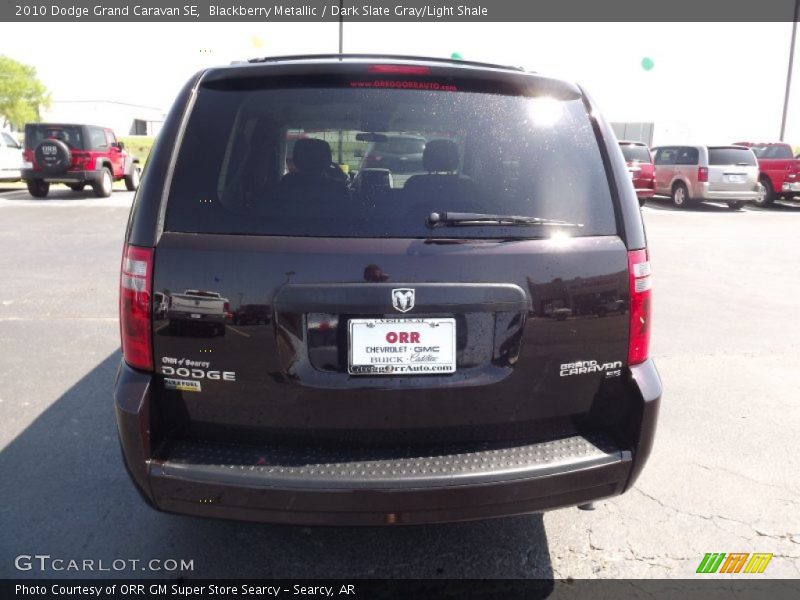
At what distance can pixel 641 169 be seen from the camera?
58.7 feet

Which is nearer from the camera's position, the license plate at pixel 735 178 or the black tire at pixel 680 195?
the license plate at pixel 735 178

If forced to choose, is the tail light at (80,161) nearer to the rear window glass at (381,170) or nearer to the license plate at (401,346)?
the rear window glass at (381,170)

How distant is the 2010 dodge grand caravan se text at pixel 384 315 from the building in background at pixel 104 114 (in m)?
114

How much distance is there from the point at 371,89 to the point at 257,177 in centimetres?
52

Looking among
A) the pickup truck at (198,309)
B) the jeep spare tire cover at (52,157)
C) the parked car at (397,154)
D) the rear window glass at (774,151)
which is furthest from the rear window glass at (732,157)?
the pickup truck at (198,309)

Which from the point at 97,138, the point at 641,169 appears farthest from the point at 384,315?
the point at 97,138

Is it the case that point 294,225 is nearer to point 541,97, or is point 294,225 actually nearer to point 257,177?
point 257,177

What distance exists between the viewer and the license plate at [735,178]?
17578 millimetres

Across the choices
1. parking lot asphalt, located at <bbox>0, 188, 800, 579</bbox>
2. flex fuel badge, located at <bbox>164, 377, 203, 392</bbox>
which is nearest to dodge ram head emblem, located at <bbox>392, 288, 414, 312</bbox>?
flex fuel badge, located at <bbox>164, 377, 203, 392</bbox>

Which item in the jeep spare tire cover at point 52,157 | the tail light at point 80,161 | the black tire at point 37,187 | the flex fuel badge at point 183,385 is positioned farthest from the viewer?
the black tire at point 37,187

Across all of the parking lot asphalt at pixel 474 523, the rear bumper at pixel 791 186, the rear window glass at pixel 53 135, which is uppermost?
the rear window glass at pixel 53 135

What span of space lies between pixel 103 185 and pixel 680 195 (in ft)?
52.4

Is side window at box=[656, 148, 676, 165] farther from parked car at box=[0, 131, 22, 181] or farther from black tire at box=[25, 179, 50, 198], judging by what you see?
parked car at box=[0, 131, 22, 181]

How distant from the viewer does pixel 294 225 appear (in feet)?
7.13
